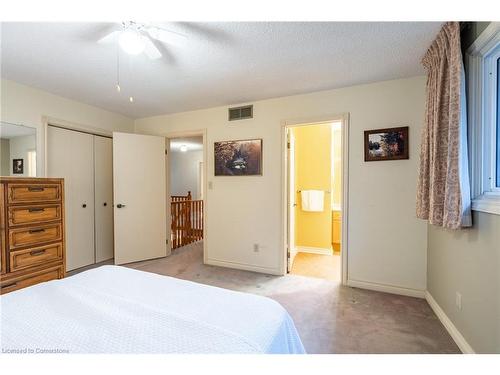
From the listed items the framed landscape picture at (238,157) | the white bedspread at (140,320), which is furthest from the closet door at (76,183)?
the white bedspread at (140,320)

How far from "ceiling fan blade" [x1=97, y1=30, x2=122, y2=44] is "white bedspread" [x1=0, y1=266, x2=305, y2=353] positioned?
1578 mm

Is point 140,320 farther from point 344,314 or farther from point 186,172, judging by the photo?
point 186,172

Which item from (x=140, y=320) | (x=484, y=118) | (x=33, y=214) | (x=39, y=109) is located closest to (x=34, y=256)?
(x=33, y=214)

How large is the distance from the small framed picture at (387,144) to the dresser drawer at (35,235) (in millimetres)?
3322

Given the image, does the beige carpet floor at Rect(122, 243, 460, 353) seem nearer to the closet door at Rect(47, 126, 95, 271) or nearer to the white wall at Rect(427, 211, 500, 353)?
the white wall at Rect(427, 211, 500, 353)

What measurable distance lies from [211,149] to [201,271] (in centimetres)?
169

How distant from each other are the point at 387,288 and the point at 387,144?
1.54m

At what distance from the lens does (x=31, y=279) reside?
2.12m

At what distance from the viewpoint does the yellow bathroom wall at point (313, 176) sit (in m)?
3.94

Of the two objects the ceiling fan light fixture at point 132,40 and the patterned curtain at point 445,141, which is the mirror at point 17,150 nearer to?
the ceiling fan light fixture at point 132,40

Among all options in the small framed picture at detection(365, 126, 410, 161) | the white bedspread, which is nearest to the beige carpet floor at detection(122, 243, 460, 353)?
the white bedspread
